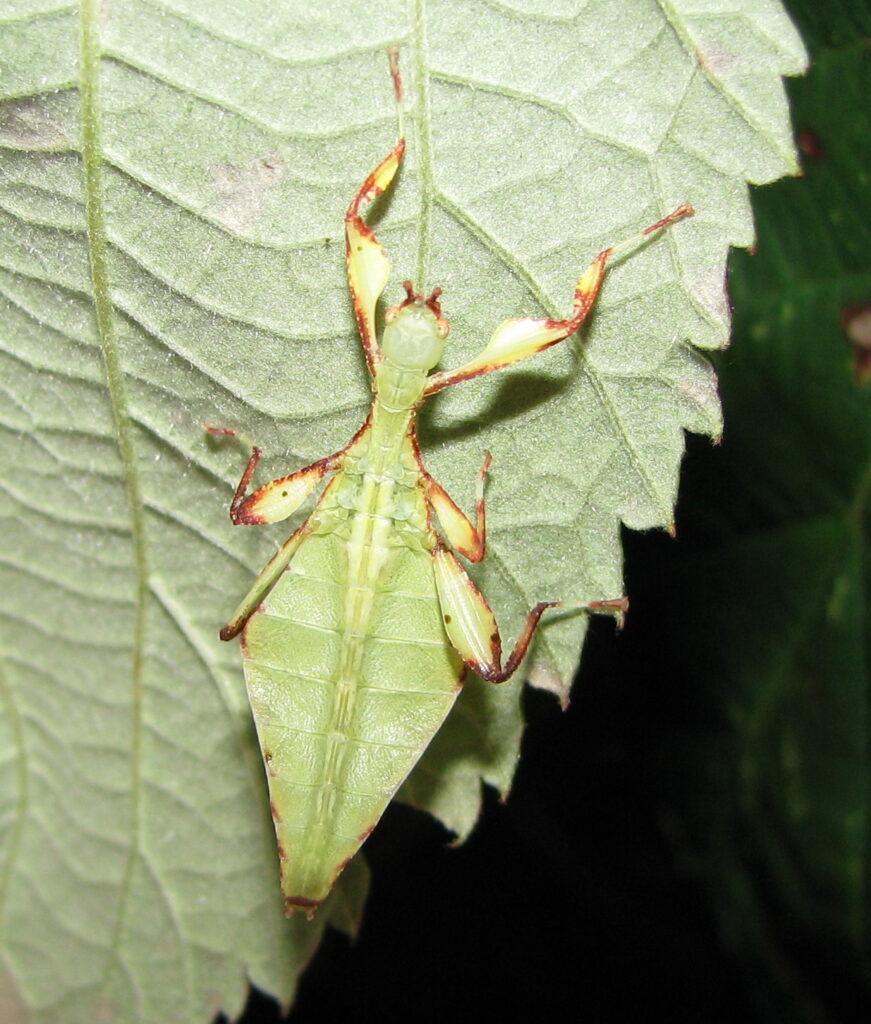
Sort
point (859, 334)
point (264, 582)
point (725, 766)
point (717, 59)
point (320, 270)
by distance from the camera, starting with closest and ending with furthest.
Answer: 1. point (717, 59)
2. point (320, 270)
3. point (264, 582)
4. point (859, 334)
5. point (725, 766)

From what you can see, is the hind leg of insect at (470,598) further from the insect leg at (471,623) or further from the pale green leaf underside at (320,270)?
the pale green leaf underside at (320,270)

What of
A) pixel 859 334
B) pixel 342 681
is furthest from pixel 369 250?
pixel 859 334

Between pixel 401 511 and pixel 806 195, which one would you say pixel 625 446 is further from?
pixel 806 195

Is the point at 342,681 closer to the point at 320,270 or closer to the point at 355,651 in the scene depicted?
the point at 355,651

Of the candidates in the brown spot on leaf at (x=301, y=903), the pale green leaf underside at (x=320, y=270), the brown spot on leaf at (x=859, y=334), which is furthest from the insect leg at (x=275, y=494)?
the brown spot on leaf at (x=859, y=334)

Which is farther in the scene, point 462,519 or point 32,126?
point 462,519

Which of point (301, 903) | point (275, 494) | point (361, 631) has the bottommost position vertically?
point (301, 903)

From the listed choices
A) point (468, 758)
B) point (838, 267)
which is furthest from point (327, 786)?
point (838, 267)

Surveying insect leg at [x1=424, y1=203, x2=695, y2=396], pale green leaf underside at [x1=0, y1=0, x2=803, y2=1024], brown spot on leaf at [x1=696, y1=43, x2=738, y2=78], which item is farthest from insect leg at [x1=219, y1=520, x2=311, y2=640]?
brown spot on leaf at [x1=696, y1=43, x2=738, y2=78]
